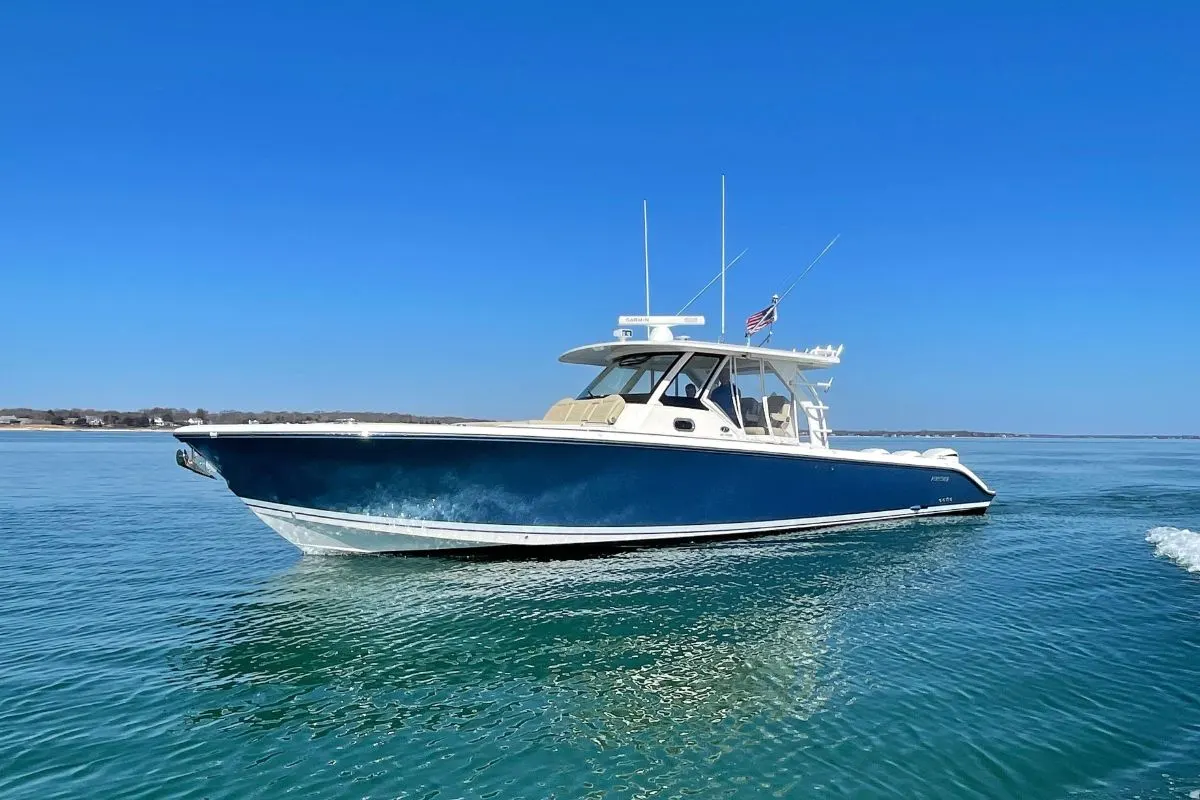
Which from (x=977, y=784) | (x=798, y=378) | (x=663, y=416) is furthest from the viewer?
(x=798, y=378)

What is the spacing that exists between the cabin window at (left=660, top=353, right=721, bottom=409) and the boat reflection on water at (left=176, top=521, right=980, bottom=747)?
2621mm

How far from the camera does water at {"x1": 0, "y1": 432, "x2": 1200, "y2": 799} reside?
418cm

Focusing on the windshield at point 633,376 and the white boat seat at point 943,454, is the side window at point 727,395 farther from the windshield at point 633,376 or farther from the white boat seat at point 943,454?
the white boat seat at point 943,454

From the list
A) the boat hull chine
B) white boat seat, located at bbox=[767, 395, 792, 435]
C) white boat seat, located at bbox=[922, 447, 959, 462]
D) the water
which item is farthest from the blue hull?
white boat seat, located at bbox=[922, 447, 959, 462]

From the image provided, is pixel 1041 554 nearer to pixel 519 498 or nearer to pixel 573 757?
pixel 519 498

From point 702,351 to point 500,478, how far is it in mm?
4325

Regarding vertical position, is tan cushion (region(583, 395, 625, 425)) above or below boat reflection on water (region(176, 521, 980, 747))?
above

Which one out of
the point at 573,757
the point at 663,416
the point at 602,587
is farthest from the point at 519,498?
the point at 573,757

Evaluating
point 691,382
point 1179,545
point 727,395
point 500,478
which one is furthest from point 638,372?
point 1179,545

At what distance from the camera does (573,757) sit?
436cm

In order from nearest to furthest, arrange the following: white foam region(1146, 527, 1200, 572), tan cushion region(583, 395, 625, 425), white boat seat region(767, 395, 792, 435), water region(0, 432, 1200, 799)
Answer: water region(0, 432, 1200, 799)
white foam region(1146, 527, 1200, 572)
tan cushion region(583, 395, 625, 425)
white boat seat region(767, 395, 792, 435)

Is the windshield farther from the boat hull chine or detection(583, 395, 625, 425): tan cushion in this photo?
the boat hull chine

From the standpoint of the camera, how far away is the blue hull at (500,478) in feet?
30.8

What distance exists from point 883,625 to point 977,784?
329 cm
